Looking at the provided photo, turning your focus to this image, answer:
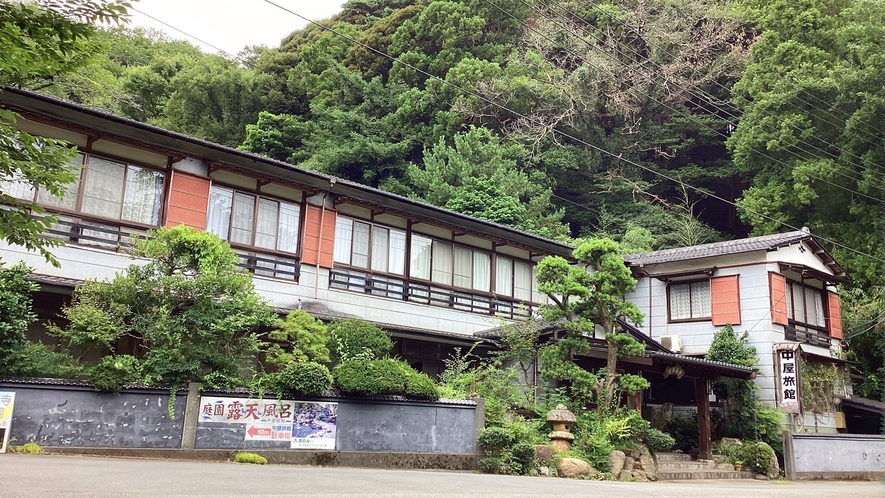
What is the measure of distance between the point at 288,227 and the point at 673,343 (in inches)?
569

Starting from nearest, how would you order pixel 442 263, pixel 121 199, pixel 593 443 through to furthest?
pixel 121 199 → pixel 593 443 → pixel 442 263

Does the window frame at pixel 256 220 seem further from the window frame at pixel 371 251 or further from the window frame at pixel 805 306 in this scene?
the window frame at pixel 805 306

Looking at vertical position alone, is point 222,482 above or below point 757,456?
above

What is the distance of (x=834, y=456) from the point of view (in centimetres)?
2072

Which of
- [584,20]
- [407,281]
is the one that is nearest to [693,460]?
[407,281]

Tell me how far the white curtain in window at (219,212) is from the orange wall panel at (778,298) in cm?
1761

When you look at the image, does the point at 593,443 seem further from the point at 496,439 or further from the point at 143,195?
the point at 143,195

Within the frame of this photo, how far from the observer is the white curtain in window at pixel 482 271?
22078mm

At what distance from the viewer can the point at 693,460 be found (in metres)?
20.2

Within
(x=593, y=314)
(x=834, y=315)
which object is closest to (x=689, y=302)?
(x=834, y=315)

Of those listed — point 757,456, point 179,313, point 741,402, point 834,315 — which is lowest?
point 757,456

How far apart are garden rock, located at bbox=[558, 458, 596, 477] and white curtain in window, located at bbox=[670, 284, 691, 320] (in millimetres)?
12042

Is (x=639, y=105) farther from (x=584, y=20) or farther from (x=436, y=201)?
(x=436, y=201)

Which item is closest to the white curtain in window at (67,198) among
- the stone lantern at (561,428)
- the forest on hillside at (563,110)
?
the stone lantern at (561,428)
